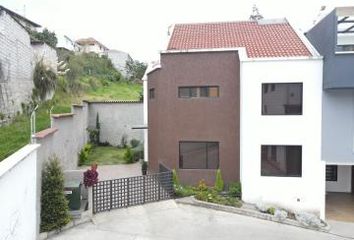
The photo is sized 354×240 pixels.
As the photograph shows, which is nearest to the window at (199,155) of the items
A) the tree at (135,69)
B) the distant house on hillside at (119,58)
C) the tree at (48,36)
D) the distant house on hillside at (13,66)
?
the distant house on hillside at (13,66)

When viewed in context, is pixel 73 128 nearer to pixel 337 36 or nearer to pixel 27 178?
pixel 27 178

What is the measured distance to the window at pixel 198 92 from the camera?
1736 centimetres

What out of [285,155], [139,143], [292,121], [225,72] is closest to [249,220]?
[285,155]

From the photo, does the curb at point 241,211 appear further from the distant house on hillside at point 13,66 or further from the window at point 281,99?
the distant house on hillside at point 13,66

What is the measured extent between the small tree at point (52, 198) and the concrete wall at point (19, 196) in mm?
595

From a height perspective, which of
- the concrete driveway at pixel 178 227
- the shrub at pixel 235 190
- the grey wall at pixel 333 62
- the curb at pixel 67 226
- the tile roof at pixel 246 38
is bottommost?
the concrete driveway at pixel 178 227

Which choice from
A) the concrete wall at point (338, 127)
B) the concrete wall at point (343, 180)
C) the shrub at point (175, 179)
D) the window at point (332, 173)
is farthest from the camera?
the window at point (332, 173)

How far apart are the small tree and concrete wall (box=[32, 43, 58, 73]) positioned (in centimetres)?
1060

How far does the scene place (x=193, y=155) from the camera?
57.6ft

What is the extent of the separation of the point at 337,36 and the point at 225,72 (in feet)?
16.2

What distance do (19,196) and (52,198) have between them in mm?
3162

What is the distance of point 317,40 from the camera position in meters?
16.4

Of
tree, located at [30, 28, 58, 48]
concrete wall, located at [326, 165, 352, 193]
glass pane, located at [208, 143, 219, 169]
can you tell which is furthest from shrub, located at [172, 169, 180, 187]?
tree, located at [30, 28, 58, 48]

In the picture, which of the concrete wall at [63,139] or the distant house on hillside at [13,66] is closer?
the concrete wall at [63,139]
